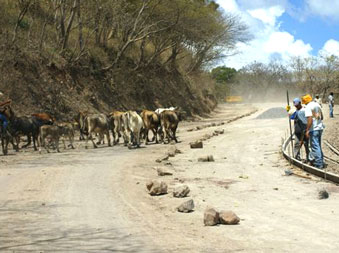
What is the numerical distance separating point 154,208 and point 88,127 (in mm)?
14306

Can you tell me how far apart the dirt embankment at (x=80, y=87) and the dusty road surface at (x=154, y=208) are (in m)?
15.2

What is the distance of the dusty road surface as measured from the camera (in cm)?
716

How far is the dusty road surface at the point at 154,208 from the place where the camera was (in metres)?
7.16

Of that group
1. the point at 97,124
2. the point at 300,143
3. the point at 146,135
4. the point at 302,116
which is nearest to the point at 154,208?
the point at 302,116

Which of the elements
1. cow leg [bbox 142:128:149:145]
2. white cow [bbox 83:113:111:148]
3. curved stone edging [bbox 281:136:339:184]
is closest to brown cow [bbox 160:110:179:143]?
cow leg [bbox 142:128:149:145]

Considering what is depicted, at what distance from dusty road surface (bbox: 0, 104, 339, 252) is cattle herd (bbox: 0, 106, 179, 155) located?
4424 millimetres

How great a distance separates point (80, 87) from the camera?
121 ft

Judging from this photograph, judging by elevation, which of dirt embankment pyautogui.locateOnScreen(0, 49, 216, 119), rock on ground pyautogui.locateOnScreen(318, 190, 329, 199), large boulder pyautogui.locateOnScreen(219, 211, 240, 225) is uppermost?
dirt embankment pyautogui.locateOnScreen(0, 49, 216, 119)

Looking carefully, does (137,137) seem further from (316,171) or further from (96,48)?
(96,48)

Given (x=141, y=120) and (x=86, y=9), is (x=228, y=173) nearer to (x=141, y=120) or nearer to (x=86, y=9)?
(x=141, y=120)

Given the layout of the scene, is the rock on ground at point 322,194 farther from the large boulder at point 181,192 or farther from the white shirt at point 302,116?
the white shirt at point 302,116

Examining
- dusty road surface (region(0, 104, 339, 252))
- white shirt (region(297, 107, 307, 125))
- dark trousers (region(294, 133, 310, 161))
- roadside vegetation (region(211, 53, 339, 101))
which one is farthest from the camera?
roadside vegetation (region(211, 53, 339, 101))

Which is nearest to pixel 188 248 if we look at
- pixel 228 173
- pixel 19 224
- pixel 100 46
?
pixel 19 224

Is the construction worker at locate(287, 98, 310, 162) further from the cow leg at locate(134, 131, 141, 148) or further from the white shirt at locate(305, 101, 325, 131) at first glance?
the cow leg at locate(134, 131, 141, 148)
